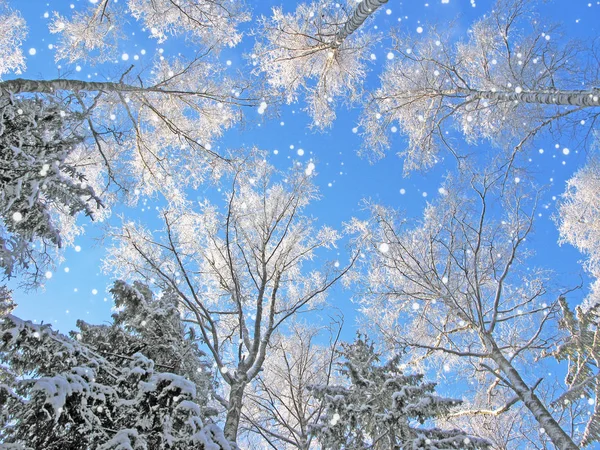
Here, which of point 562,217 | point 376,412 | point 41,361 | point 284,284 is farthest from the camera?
point 562,217

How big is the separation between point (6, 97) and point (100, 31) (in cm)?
435

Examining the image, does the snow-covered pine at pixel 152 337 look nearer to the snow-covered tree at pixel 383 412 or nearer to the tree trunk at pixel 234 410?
the tree trunk at pixel 234 410

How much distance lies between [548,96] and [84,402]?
28.3 feet

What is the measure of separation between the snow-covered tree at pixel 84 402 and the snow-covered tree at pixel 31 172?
97 cm

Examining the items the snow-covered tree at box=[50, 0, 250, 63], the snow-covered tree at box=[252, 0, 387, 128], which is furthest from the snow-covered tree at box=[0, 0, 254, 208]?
the snow-covered tree at box=[252, 0, 387, 128]

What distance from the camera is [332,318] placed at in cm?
748

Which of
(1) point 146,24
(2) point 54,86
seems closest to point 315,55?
(1) point 146,24

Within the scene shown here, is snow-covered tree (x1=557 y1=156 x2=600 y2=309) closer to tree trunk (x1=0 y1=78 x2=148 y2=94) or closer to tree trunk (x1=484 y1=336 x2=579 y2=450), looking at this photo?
tree trunk (x1=484 y1=336 x2=579 y2=450)

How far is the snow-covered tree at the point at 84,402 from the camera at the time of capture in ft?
10.5

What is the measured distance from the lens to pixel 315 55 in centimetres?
1054

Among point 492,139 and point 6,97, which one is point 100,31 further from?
point 492,139

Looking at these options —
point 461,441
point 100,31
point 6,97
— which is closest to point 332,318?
point 461,441

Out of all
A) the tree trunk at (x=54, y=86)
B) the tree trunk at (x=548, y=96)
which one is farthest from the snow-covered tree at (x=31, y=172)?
the tree trunk at (x=548, y=96)

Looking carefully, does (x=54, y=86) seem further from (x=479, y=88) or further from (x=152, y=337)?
(x=479, y=88)
